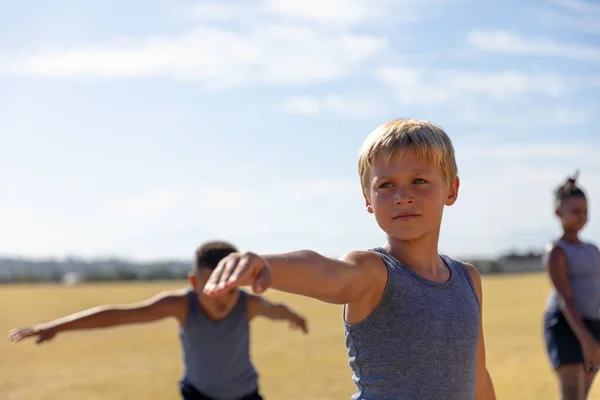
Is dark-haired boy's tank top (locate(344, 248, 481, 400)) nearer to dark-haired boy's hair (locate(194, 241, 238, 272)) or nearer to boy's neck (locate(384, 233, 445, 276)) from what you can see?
boy's neck (locate(384, 233, 445, 276))

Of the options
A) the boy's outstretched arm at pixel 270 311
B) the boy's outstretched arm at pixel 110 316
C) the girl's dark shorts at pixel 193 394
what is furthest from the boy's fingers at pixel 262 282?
the boy's outstretched arm at pixel 270 311

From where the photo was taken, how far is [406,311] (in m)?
3.50

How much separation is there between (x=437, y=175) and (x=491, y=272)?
235 feet

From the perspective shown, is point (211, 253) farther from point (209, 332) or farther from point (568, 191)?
point (568, 191)

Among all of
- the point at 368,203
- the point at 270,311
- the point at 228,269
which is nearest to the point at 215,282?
the point at 228,269

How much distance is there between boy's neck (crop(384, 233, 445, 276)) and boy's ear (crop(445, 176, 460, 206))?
6.7 inches

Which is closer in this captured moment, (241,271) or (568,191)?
(241,271)

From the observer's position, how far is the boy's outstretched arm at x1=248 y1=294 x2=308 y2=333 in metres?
7.12

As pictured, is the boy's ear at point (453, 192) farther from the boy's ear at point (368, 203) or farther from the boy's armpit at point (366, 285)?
the boy's armpit at point (366, 285)

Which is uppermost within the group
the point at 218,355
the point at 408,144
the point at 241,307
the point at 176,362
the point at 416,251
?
the point at 408,144

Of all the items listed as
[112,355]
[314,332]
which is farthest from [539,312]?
[112,355]

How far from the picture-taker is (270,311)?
734 centimetres

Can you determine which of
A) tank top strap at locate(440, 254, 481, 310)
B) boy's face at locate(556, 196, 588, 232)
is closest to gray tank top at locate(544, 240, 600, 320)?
boy's face at locate(556, 196, 588, 232)

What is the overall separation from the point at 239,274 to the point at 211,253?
4373 millimetres
